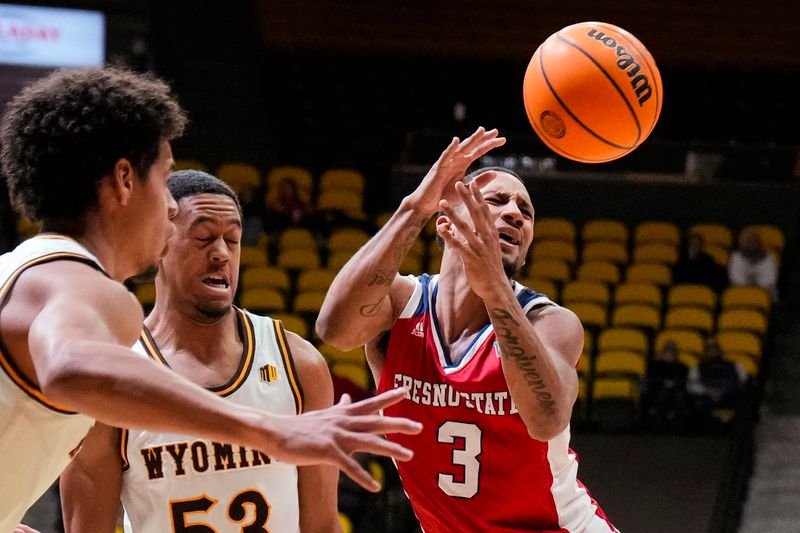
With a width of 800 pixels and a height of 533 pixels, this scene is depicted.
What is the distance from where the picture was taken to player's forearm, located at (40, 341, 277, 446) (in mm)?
1755

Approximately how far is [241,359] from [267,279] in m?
6.89

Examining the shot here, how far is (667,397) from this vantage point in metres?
8.35

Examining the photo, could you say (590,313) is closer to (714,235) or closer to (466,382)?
(714,235)

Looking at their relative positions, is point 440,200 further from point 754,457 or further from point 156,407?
point 754,457

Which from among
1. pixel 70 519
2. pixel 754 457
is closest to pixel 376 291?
pixel 70 519

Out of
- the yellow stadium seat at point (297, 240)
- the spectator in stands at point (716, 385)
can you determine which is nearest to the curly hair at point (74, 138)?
the spectator in stands at point (716, 385)

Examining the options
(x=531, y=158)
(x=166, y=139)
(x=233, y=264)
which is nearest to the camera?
(x=166, y=139)

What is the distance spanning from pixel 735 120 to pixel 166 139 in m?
12.2

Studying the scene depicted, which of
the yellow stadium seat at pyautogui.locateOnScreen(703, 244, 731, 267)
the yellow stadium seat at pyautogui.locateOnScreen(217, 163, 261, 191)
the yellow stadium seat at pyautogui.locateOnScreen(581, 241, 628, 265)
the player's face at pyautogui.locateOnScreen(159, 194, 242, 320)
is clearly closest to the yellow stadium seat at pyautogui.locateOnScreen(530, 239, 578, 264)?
the yellow stadium seat at pyautogui.locateOnScreen(581, 241, 628, 265)

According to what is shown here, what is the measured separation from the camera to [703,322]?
9844mm

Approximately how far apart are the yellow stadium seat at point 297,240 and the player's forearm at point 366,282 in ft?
24.0

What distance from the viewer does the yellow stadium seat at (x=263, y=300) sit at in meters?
9.52

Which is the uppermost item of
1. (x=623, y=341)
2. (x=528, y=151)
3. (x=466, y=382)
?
(x=528, y=151)

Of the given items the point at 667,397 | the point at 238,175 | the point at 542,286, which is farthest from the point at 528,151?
the point at 667,397
